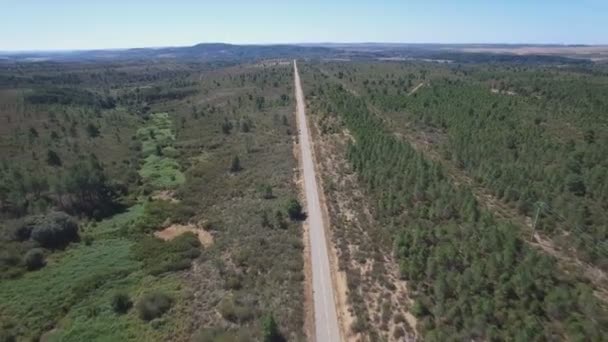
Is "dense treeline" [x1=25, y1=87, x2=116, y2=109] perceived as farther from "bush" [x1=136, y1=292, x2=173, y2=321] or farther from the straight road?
"bush" [x1=136, y1=292, x2=173, y2=321]

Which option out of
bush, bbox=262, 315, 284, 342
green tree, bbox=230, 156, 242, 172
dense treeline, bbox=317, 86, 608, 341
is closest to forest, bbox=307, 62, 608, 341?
dense treeline, bbox=317, 86, 608, 341

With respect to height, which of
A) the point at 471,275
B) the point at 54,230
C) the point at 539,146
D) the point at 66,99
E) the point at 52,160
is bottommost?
the point at 66,99

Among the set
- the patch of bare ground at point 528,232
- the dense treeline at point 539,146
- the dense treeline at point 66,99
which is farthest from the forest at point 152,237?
the dense treeline at point 66,99

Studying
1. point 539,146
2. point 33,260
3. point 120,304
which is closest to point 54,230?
point 33,260

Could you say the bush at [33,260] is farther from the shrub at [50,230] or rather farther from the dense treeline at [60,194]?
the dense treeline at [60,194]

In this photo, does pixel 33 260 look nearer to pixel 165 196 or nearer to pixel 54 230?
pixel 54 230

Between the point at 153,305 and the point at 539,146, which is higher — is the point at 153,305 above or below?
below
